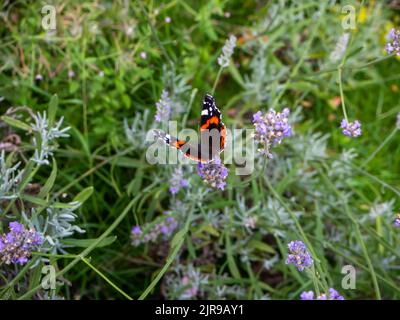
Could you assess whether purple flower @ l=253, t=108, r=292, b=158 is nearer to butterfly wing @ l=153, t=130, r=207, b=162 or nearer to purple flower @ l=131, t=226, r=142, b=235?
butterfly wing @ l=153, t=130, r=207, b=162

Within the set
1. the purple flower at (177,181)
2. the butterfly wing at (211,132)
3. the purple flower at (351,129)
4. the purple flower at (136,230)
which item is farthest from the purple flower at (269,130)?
the purple flower at (136,230)

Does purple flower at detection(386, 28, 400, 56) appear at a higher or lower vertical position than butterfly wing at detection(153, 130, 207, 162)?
higher

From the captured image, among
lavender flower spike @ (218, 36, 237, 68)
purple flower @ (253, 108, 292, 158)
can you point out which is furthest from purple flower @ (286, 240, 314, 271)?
lavender flower spike @ (218, 36, 237, 68)

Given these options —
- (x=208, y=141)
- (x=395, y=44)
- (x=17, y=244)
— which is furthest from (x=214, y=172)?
(x=395, y=44)

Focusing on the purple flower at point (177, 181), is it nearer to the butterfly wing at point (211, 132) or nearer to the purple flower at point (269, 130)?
the butterfly wing at point (211, 132)

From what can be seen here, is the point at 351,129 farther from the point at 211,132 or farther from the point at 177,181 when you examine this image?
the point at 177,181
